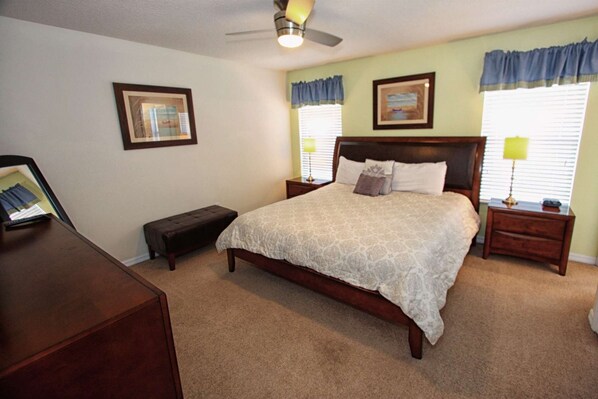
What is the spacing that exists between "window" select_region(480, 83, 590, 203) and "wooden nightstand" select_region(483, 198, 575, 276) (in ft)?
0.88

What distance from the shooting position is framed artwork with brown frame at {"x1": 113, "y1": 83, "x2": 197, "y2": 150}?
129 inches

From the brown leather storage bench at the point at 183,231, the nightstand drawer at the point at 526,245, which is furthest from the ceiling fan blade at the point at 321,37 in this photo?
the nightstand drawer at the point at 526,245

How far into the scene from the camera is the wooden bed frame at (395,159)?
215cm

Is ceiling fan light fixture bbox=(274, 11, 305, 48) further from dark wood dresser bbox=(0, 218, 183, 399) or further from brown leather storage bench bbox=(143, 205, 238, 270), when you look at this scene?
brown leather storage bench bbox=(143, 205, 238, 270)

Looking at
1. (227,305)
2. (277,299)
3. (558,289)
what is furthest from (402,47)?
(227,305)

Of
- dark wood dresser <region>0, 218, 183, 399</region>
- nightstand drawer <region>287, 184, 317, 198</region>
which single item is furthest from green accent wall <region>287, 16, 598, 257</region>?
dark wood dresser <region>0, 218, 183, 399</region>

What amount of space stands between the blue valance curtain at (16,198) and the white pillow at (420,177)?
3.75 meters

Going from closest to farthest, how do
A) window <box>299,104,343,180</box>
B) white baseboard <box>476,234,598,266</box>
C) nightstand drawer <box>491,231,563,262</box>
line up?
nightstand drawer <box>491,231,563,262</box>
white baseboard <box>476,234,598,266</box>
window <box>299,104,343,180</box>

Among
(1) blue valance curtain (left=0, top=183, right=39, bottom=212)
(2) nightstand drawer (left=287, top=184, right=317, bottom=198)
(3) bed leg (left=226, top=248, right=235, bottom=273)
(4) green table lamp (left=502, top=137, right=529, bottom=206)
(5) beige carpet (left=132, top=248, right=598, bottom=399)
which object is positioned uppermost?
(4) green table lamp (left=502, top=137, right=529, bottom=206)

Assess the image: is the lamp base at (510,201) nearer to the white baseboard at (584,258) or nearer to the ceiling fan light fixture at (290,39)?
the white baseboard at (584,258)

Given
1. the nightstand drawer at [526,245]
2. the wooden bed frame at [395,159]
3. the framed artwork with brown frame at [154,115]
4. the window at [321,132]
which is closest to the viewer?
the wooden bed frame at [395,159]

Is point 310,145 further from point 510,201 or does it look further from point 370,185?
point 510,201

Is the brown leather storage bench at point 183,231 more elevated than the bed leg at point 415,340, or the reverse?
the brown leather storage bench at point 183,231

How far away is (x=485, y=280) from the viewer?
115 inches
